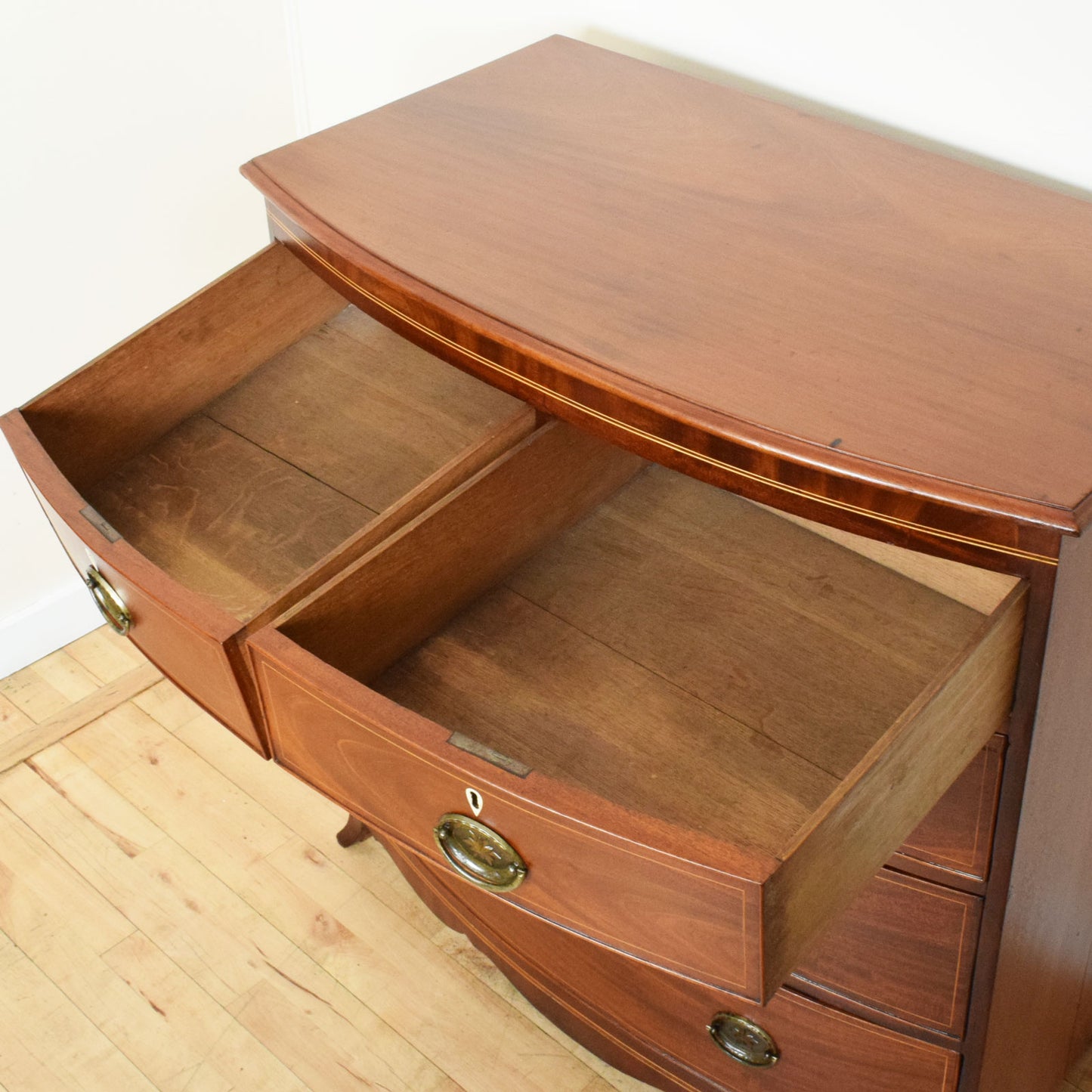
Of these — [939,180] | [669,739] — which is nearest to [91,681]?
[669,739]

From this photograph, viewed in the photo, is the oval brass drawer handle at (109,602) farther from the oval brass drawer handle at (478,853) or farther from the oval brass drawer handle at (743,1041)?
the oval brass drawer handle at (743,1041)

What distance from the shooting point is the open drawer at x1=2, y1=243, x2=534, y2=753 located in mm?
920

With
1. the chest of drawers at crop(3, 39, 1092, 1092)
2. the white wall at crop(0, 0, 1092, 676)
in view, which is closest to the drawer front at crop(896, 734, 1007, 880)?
the chest of drawers at crop(3, 39, 1092, 1092)

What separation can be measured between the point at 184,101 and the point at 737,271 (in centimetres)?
98

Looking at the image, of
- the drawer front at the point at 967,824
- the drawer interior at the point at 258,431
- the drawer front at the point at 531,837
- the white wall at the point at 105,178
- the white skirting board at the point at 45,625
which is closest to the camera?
the drawer front at the point at 531,837

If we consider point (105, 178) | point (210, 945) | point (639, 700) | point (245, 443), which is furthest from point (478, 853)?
point (105, 178)

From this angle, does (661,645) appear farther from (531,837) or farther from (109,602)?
(109,602)

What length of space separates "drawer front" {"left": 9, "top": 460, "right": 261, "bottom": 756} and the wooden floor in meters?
0.54

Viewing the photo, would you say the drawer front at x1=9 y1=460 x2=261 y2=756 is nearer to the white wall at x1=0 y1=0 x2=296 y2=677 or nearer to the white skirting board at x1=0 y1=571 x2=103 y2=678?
the white wall at x1=0 y1=0 x2=296 y2=677

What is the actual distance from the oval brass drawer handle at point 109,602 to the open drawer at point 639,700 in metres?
0.15

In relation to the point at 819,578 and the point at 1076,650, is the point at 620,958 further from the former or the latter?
the point at 1076,650

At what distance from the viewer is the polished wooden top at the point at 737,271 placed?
27.5 inches

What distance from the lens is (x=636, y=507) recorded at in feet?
3.52

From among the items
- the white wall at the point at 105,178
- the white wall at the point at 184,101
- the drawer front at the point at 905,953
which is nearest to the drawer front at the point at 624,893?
the drawer front at the point at 905,953
